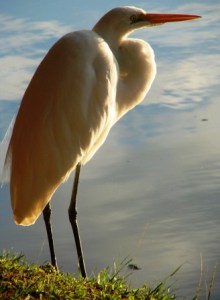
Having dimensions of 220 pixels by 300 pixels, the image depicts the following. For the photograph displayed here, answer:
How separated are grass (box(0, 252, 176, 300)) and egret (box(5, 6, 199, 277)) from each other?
0.36m

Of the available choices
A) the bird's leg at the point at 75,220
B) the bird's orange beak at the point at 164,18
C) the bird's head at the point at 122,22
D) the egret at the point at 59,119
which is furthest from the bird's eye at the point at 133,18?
the bird's leg at the point at 75,220

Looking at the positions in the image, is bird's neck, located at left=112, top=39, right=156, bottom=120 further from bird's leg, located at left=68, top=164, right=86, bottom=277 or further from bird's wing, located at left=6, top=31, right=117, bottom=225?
bird's leg, located at left=68, top=164, right=86, bottom=277

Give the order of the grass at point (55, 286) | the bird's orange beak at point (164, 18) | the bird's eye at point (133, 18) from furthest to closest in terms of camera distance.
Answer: the bird's orange beak at point (164, 18)
the bird's eye at point (133, 18)
the grass at point (55, 286)

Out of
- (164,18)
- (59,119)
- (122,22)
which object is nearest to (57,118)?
(59,119)

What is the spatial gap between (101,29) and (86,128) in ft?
3.13

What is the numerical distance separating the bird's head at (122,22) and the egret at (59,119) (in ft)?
0.59

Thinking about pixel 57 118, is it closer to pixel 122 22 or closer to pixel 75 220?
pixel 75 220

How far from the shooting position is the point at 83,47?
559 cm

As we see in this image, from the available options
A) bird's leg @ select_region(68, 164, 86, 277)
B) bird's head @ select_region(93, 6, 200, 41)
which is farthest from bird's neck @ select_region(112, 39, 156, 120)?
bird's leg @ select_region(68, 164, 86, 277)

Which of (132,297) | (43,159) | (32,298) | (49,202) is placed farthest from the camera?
(49,202)

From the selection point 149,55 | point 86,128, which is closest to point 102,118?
point 86,128

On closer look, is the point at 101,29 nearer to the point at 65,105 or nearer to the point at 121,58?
the point at 121,58

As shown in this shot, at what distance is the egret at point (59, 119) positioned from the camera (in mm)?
5457

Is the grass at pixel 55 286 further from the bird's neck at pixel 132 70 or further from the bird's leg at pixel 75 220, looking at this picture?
the bird's neck at pixel 132 70
